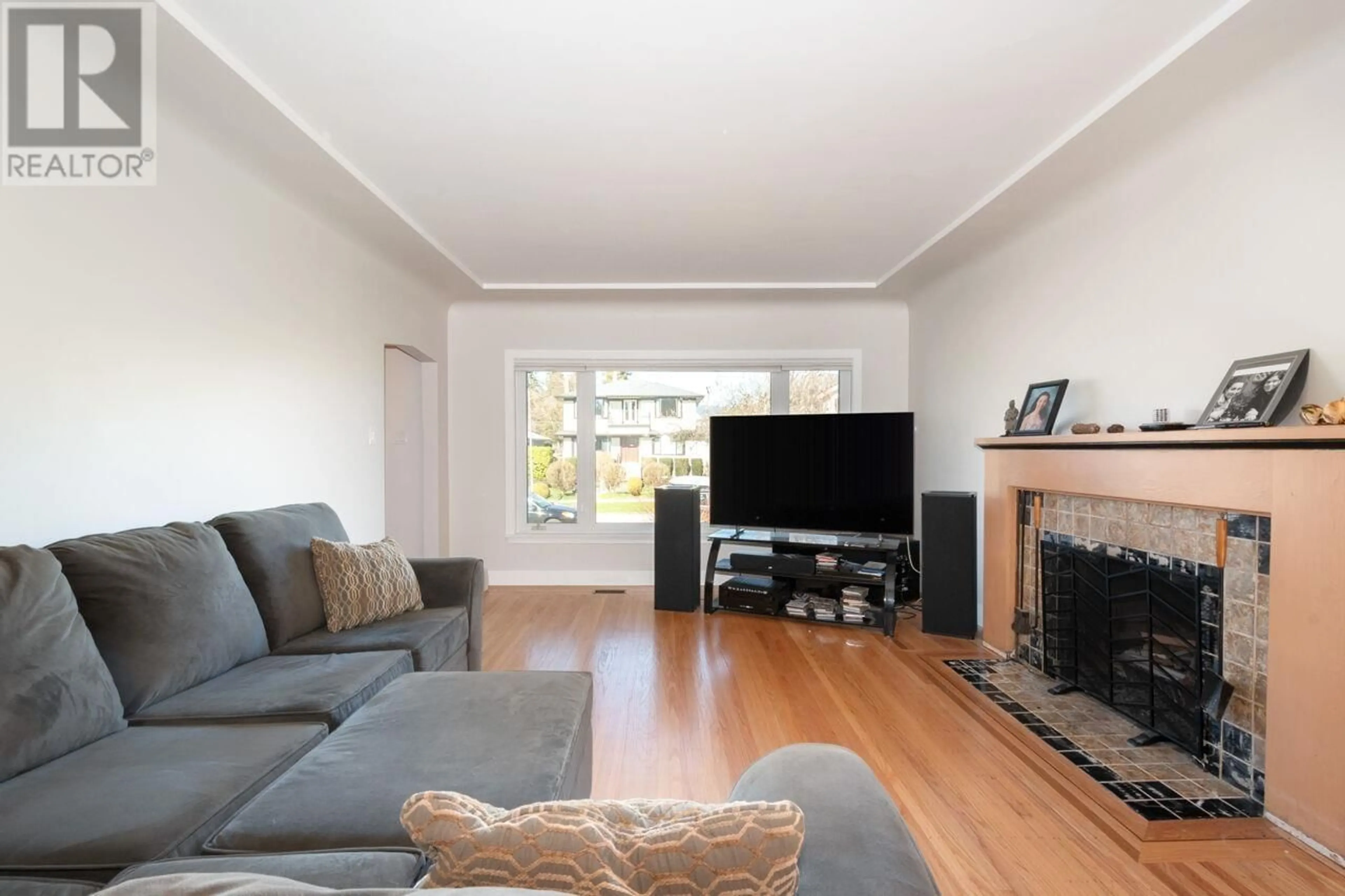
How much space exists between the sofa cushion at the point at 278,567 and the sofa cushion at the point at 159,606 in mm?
148

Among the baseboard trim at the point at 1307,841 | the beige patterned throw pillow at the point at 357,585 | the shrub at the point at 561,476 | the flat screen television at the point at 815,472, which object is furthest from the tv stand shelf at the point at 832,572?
the beige patterned throw pillow at the point at 357,585

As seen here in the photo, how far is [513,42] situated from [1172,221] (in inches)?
102

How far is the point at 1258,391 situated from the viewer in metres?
2.12

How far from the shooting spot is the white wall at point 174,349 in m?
1.91

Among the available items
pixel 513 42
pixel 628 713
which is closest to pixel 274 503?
pixel 628 713

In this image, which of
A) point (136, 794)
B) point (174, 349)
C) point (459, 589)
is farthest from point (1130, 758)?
point (174, 349)

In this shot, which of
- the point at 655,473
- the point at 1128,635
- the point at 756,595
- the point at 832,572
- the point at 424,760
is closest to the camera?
the point at 424,760

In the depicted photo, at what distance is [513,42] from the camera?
→ 198 centimetres

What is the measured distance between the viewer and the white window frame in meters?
5.51

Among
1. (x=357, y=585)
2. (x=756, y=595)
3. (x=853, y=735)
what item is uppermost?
(x=357, y=585)

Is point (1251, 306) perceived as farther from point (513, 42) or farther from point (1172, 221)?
point (513, 42)

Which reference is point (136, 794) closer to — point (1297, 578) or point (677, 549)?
point (1297, 578)

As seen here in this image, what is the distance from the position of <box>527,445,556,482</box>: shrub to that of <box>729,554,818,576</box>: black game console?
1895mm

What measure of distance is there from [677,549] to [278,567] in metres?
2.81
